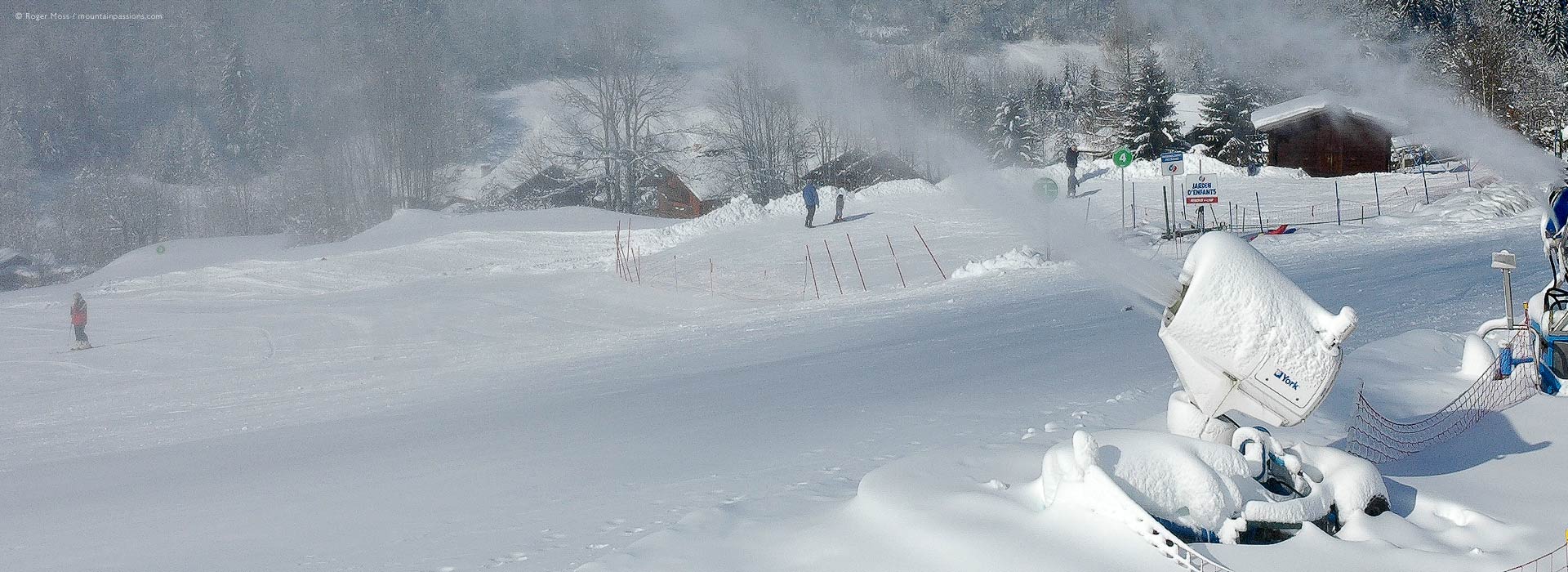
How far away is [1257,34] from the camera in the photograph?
1602cm

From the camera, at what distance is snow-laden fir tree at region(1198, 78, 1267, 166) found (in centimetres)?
5069

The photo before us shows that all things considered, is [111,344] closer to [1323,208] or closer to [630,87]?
[1323,208]

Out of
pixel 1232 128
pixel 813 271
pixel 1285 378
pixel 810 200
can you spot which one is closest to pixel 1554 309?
pixel 1285 378

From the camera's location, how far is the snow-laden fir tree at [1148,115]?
4991 cm

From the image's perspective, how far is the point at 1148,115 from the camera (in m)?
50.7

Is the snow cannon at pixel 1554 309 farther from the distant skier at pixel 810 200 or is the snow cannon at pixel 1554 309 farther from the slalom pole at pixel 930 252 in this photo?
the distant skier at pixel 810 200

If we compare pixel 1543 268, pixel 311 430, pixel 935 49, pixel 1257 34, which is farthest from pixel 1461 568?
pixel 935 49

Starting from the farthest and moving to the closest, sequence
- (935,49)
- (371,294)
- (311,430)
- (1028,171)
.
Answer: (935,49) < (1028,171) < (371,294) < (311,430)

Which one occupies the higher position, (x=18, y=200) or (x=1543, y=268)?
(x=18, y=200)

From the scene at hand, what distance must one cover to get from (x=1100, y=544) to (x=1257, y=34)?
13009 mm

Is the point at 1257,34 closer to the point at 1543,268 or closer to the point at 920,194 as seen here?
the point at 1543,268

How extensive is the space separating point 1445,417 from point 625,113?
55.7 m

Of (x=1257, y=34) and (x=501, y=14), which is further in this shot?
(x=501, y=14)

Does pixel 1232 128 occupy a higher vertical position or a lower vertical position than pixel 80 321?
higher
